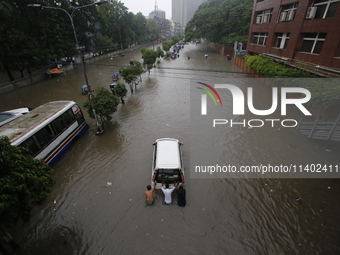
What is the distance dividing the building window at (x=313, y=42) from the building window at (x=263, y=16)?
27.8 ft

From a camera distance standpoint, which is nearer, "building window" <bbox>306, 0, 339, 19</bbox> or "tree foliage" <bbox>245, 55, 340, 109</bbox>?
"tree foliage" <bbox>245, 55, 340, 109</bbox>

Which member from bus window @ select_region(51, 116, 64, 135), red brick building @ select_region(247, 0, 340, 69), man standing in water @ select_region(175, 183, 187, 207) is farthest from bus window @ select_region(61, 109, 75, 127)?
red brick building @ select_region(247, 0, 340, 69)

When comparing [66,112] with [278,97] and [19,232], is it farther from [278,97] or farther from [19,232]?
[278,97]

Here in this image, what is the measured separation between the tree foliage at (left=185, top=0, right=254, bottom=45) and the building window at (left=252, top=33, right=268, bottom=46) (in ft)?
36.7

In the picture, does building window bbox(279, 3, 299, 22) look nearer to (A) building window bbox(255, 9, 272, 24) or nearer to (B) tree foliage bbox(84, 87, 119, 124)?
(A) building window bbox(255, 9, 272, 24)

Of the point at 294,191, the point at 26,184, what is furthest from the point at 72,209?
the point at 294,191

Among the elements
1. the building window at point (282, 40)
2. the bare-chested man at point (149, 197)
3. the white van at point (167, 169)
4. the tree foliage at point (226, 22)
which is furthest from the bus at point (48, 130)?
the tree foliage at point (226, 22)

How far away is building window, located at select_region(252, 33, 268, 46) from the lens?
78.3 feet

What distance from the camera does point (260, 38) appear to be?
2520 cm

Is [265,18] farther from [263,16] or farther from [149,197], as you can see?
[149,197]

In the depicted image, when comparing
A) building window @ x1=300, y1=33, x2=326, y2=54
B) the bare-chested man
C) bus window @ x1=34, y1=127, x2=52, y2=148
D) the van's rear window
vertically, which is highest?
building window @ x1=300, y1=33, x2=326, y2=54

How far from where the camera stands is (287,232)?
572 centimetres

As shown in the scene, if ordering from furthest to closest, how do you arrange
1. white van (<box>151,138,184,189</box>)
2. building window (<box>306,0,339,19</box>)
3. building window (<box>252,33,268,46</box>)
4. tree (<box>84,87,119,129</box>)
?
building window (<box>252,33,268,46</box>) → building window (<box>306,0,339,19</box>) → tree (<box>84,87,119,129</box>) → white van (<box>151,138,184,189</box>)

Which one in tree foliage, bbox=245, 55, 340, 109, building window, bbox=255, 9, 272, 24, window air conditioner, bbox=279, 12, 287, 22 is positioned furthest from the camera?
building window, bbox=255, 9, 272, 24
